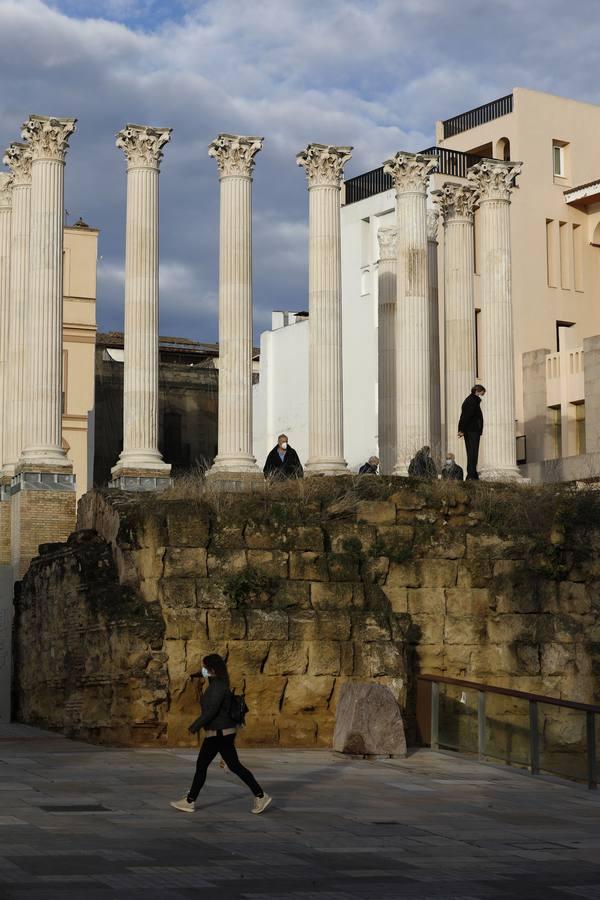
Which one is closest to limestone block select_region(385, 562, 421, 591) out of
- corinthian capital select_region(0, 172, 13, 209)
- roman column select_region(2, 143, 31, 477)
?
roman column select_region(2, 143, 31, 477)

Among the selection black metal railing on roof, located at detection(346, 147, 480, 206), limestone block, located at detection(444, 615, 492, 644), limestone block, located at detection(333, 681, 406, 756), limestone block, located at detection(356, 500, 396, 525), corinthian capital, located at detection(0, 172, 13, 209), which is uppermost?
black metal railing on roof, located at detection(346, 147, 480, 206)

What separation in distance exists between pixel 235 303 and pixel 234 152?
3906 mm

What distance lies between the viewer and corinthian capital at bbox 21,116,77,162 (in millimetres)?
40469

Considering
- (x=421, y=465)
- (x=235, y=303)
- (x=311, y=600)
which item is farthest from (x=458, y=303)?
(x=311, y=600)

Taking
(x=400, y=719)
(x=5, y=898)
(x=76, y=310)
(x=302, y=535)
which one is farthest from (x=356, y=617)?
(x=76, y=310)

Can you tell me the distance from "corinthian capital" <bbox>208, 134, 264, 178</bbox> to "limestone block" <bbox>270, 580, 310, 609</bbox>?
16566mm

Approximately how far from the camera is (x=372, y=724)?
23875 millimetres

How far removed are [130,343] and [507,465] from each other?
1013 cm

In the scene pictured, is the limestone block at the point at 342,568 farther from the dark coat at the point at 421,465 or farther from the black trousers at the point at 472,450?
the black trousers at the point at 472,450

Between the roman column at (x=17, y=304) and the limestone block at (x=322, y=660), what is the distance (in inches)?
609

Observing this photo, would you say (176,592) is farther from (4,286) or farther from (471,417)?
(4,286)

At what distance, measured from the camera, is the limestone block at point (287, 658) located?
87.7 feet

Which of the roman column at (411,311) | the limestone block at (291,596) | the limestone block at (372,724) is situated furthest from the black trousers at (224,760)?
the roman column at (411,311)

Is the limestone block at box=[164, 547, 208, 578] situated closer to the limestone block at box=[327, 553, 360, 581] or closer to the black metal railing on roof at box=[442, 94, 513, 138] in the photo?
the limestone block at box=[327, 553, 360, 581]
